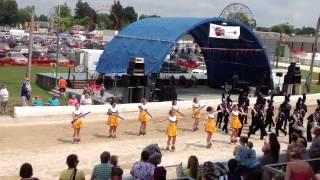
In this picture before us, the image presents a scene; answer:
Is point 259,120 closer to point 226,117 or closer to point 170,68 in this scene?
point 226,117

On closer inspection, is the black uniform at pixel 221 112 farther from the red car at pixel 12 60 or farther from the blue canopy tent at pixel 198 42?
the red car at pixel 12 60

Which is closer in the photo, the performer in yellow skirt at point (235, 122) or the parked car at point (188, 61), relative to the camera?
the performer in yellow skirt at point (235, 122)

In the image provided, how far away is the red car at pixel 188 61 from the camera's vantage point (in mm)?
53209

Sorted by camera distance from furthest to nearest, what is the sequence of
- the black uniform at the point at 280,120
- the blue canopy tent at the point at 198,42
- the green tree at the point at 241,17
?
the green tree at the point at 241,17
the blue canopy tent at the point at 198,42
the black uniform at the point at 280,120

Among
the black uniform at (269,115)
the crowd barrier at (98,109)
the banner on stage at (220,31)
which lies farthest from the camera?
the banner on stage at (220,31)

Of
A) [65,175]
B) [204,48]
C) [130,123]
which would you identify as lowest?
[130,123]

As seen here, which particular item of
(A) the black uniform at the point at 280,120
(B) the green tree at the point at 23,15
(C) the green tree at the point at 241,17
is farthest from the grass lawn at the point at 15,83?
(B) the green tree at the point at 23,15

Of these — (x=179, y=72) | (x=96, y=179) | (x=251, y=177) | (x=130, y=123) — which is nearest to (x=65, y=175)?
(x=96, y=179)

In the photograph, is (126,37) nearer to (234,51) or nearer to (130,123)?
(234,51)

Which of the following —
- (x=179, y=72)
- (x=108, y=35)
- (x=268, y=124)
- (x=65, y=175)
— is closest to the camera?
(x=65, y=175)

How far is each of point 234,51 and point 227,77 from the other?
2.47m

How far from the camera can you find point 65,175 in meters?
7.69

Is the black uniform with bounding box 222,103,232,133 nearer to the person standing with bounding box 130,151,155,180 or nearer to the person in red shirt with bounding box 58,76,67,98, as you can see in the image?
the person in red shirt with bounding box 58,76,67,98

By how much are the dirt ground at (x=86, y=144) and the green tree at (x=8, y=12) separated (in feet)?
444
